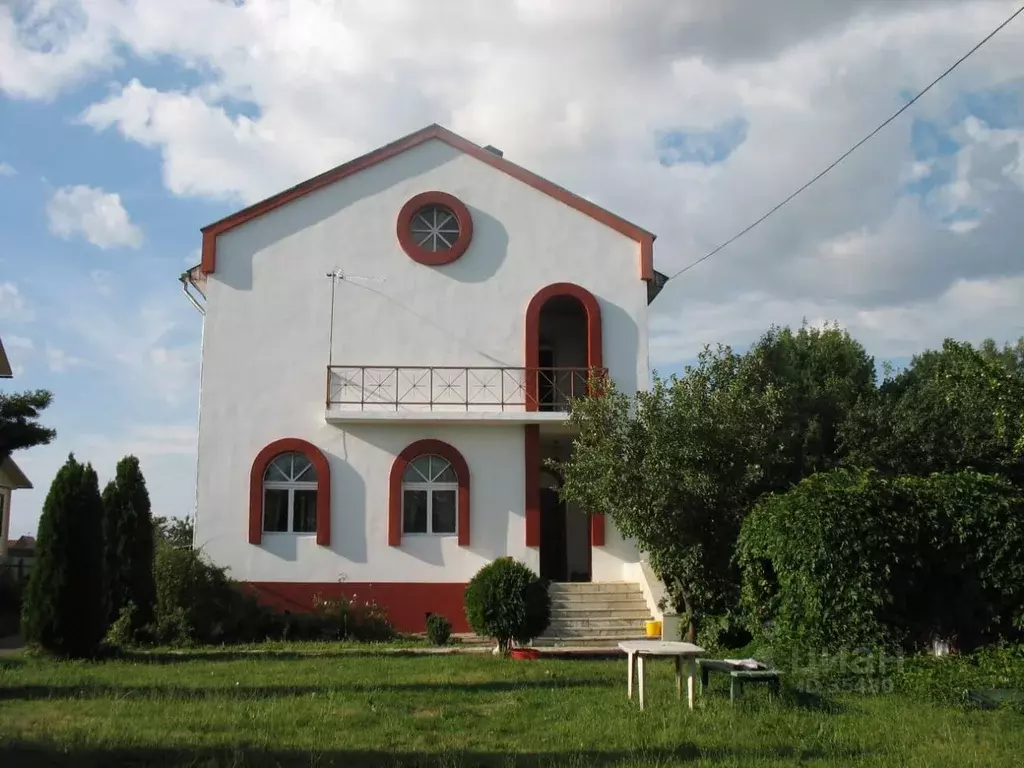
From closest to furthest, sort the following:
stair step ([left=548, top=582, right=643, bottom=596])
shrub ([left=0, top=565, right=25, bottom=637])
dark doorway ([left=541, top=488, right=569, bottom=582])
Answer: stair step ([left=548, top=582, right=643, bottom=596]), dark doorway ([left=541, top=488, right=569, bottom=582]), shrub ([left=0, top=565, right=25, bottom=637])

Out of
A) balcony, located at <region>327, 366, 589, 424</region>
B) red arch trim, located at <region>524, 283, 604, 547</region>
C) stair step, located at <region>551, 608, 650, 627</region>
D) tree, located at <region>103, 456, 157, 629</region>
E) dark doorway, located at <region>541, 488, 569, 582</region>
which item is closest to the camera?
tree, located at <region>103, 456, 157, 629</region>

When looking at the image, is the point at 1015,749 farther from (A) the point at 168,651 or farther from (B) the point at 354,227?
(B) the point at 354,227

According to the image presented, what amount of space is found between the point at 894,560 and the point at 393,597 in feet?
33.4

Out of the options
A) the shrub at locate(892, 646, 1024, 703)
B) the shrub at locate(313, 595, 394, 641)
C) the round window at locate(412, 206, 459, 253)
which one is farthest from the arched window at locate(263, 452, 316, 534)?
the shrub at locate(892, 646, 1024, 703)

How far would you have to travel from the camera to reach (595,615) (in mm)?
18781

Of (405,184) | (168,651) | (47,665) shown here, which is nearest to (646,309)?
(405,184)

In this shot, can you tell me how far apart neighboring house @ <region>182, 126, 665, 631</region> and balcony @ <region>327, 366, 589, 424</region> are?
0.04 metres

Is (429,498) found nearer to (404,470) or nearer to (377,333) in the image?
(404,470)

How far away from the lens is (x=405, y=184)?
21.1 meters

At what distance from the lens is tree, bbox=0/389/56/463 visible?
2070 cm

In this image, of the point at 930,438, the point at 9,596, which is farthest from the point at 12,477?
the point at 930,438

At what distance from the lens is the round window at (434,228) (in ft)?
68.2

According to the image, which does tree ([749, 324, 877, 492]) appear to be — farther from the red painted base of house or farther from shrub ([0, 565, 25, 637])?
shrub ([0, 565, 25, 637])

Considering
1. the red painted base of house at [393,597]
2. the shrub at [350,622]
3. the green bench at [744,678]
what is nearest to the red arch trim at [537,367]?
the red painted base of house at [393,597]
